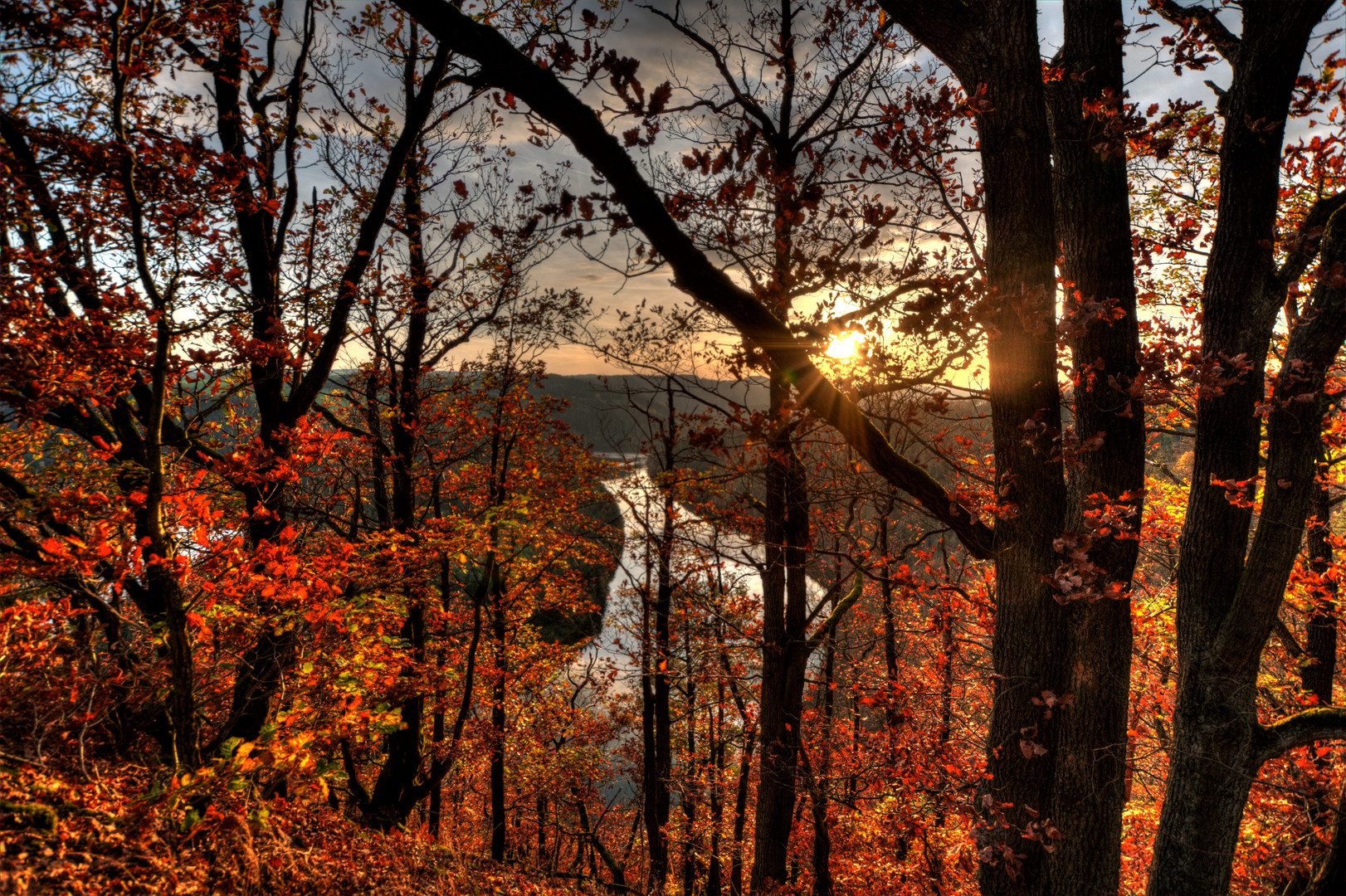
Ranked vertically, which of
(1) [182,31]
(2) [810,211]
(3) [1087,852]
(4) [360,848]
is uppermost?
(1) [182,31]

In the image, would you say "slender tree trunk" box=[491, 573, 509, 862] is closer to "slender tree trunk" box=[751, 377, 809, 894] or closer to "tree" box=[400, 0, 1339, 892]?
"slender tree trunk" box=[751, 377, 809, 894]

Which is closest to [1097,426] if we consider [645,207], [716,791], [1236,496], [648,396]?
[1236,496]

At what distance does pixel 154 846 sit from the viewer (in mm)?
3689

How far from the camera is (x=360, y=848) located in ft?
16.4

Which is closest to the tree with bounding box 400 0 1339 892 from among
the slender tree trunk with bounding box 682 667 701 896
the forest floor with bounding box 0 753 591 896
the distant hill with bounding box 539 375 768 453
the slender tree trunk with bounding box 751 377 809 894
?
the distant hill with bounding box 539 375 768 453

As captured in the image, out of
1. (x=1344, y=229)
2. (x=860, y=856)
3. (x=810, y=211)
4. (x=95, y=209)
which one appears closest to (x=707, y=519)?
(x=810, y=211)

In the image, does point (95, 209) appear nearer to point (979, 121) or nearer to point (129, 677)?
point (129, 677)

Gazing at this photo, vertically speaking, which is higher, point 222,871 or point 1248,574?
point 1248,574

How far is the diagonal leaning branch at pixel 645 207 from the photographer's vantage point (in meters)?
2.93

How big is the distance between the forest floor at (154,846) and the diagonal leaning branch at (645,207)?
459 centimetres

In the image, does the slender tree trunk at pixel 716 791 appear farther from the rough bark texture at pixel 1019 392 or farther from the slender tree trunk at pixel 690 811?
the rough bark texture at pixel 1019 392

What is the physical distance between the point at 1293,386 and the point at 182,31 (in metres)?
9.87

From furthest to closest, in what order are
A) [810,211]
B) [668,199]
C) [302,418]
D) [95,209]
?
[302,418] < [810,211] < [95,209] < [668,199]

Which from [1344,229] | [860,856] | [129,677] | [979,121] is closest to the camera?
[979,121]
